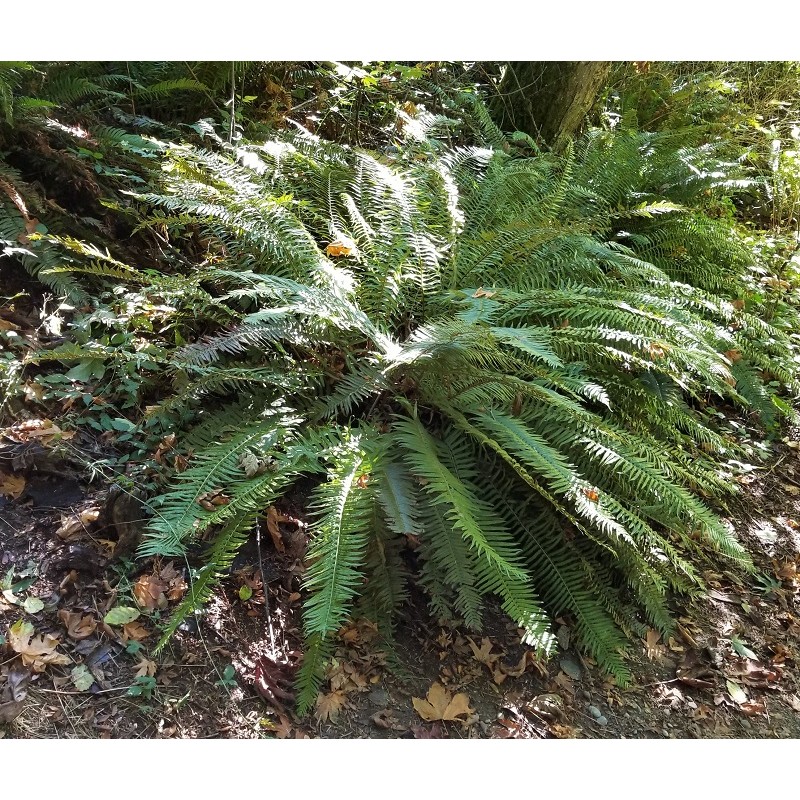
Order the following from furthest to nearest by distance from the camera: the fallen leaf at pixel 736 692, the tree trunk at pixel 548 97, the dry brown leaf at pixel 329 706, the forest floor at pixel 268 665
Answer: the tree trunk at pixel 548 97
the fallen leaf at pixel 736 692
the dry brown leaf at pixel 329 706
the forest floor at pixel 268 665

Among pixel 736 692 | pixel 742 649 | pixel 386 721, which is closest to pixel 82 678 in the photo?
pixel 386 721

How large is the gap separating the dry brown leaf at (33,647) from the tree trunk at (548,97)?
3.36 meters

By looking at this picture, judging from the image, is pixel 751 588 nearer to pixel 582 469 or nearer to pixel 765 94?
pixel 582 469

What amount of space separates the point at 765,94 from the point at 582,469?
4328 millimetres

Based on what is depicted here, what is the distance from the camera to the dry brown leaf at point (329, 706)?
1.69m

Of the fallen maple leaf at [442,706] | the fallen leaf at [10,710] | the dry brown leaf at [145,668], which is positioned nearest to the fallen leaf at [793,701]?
the fallen maple leaf at [442,706]

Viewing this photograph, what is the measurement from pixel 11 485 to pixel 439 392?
129 centimetres

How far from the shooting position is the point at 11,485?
1823 mm

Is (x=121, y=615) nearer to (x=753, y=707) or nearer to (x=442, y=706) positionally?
(x=442, y=706)

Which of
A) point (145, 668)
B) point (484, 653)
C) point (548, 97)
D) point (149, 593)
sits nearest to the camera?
point (145, 668)

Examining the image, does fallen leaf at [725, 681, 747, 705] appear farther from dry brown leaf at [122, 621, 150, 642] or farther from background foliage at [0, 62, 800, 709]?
dry brown leaf at [122, 621, 150, 642]

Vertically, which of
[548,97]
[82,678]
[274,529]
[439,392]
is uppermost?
[548,97]

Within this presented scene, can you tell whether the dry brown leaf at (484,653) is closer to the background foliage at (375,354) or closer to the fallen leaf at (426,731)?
the background foliage at (375,354)

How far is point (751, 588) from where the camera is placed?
7.95 feet
